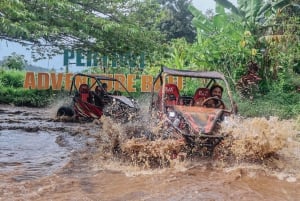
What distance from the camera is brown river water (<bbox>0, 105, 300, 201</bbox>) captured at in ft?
19.4

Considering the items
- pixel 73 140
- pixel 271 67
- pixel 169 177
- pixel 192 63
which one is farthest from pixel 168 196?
pixel 192 63

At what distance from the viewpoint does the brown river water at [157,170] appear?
19.4ft

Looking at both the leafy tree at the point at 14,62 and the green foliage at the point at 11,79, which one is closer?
the green foliage at the point at 11,79

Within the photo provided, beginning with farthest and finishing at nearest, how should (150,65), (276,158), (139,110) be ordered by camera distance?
(150,65) → (139,110) → (276,158)

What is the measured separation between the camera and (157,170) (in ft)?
23.2

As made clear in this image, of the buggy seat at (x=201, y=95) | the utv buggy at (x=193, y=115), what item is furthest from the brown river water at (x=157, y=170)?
the buggy seat at (x=201, y=95)

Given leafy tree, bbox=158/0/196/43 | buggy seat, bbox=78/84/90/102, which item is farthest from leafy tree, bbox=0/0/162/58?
leafy tree, bbox=158/0/196/43

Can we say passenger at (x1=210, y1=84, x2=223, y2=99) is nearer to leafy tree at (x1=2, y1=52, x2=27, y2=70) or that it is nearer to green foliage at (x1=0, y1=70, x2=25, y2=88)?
green foliage at (x1=0, y1=70, x2=25, y2=88)

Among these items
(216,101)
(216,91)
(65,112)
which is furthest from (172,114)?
(65,112)

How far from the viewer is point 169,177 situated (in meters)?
6.67

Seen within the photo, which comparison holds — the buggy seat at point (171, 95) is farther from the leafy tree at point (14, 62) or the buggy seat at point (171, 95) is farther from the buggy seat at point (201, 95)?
the leafy tree at point (14, 62)

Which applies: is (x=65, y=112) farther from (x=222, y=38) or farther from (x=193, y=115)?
(x=193, y=115)

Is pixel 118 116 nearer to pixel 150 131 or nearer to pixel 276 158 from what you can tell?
pixel 150 131

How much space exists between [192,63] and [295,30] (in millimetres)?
3966
